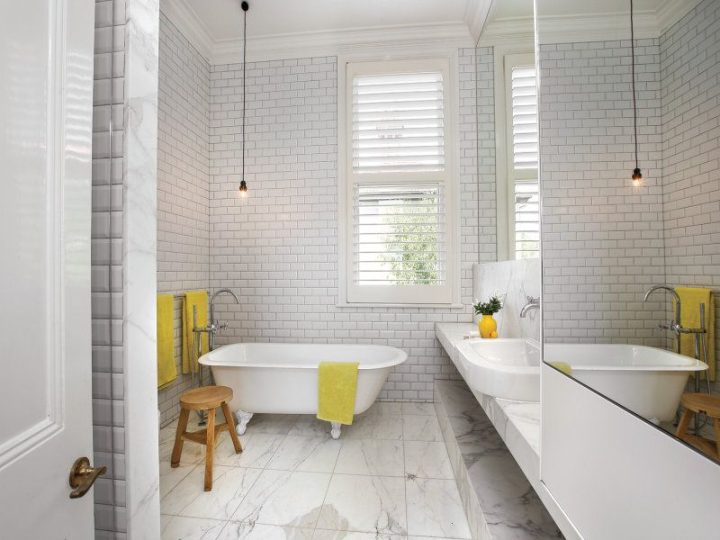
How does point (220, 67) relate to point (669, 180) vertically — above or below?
above

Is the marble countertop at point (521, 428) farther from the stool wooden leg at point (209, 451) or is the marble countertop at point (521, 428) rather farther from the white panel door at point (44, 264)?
the stool wooden leg at point (209, 451)

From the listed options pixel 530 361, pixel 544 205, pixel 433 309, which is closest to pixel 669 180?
pixel 544 205

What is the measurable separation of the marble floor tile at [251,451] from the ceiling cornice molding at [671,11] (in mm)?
2709

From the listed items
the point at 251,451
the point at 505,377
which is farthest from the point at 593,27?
the point at 251,451

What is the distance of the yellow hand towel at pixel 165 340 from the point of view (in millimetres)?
2717

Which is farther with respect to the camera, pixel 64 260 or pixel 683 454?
pixel 64 260

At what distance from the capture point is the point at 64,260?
0.69m

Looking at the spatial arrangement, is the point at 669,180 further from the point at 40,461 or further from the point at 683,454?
the point at 40,461

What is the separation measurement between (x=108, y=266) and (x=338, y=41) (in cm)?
339

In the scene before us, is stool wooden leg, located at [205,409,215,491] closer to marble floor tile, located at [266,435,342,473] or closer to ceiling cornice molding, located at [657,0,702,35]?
marble floor tile, located at [266,435,342,473]

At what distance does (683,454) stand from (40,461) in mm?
1112

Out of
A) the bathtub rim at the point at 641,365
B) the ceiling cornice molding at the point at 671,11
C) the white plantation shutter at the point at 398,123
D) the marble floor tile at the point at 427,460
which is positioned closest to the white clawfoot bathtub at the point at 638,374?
the bathtub rim at the point at 641,365

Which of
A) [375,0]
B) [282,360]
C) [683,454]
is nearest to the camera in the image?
[683,454]

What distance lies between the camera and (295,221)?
3.48m
